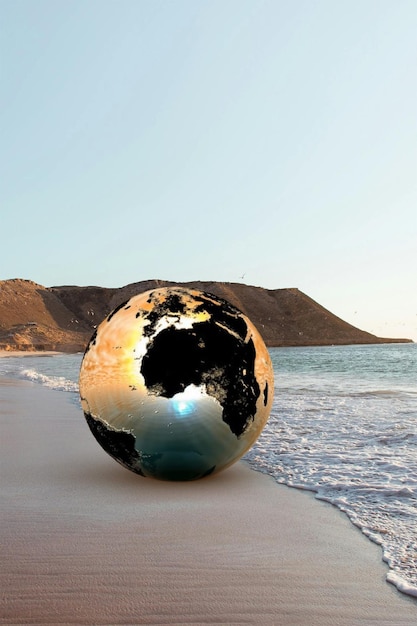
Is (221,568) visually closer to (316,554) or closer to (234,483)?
(316,554)

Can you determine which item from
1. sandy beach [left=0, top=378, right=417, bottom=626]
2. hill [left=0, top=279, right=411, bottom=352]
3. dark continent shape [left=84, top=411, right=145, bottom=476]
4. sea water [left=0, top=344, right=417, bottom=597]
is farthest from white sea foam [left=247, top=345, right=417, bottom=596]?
hill [left=0, top=279, right=411, bottom=352]

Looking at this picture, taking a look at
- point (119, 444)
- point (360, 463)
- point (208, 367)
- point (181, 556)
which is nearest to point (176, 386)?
point (208, 367)

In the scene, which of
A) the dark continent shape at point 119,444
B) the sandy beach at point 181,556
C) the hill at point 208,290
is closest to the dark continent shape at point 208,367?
the dark continent shape at point 119,444

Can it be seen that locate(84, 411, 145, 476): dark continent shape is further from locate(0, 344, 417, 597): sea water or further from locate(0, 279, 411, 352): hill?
locate(0, 279, 411, 352): hill

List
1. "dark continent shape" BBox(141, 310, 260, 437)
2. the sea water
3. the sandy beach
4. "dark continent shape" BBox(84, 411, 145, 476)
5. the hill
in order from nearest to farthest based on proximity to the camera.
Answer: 1. the sandy beach
2. the sea water
3. "dark continent shape" BBox(141, 310, 260, 437)
4. "dark continent shape" BBox(84, 411, 145, 476)
5. the hill

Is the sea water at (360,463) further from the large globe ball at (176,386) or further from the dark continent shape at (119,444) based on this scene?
the dark continent shape at (119,444)

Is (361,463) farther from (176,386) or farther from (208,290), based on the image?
(208,290)
